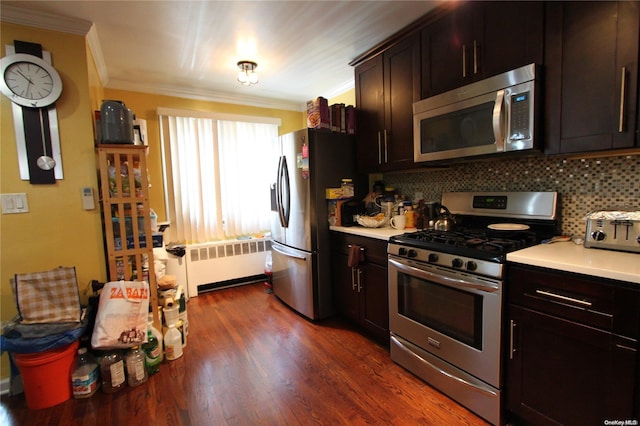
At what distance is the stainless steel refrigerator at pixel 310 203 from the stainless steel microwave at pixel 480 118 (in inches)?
31.1

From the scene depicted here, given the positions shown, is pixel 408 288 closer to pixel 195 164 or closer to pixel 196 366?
pixel 196 366

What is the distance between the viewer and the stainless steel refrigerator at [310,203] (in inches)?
104

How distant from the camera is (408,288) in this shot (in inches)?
76.7

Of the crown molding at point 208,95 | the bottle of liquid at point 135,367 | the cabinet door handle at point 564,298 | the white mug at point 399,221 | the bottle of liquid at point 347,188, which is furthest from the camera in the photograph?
the crown molding at point 208,95

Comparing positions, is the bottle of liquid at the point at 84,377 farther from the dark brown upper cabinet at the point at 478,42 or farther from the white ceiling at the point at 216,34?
the dark brown upper cabinet at the point at 478,42

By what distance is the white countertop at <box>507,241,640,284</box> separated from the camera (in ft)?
3.67

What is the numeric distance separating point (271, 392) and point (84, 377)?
117 centimetres

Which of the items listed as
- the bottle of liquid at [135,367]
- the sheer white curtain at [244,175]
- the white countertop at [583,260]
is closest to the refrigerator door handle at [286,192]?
the sheer white curtain at [244,175]

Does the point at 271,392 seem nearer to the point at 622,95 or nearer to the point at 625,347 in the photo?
the point at 625,347

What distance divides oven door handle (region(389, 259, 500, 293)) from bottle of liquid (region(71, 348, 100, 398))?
81.5 inches

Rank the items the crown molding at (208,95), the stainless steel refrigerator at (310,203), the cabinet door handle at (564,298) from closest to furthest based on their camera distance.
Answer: the cabinet door handle at (564,298)
the stainless steel refrigerator at (310,203)
the crown molding at (208,95)

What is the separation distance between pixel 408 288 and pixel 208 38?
241 centimetres

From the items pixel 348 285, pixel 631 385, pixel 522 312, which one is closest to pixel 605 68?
pixel 522 312

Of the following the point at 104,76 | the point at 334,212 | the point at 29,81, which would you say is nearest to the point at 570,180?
the point at 334,212
